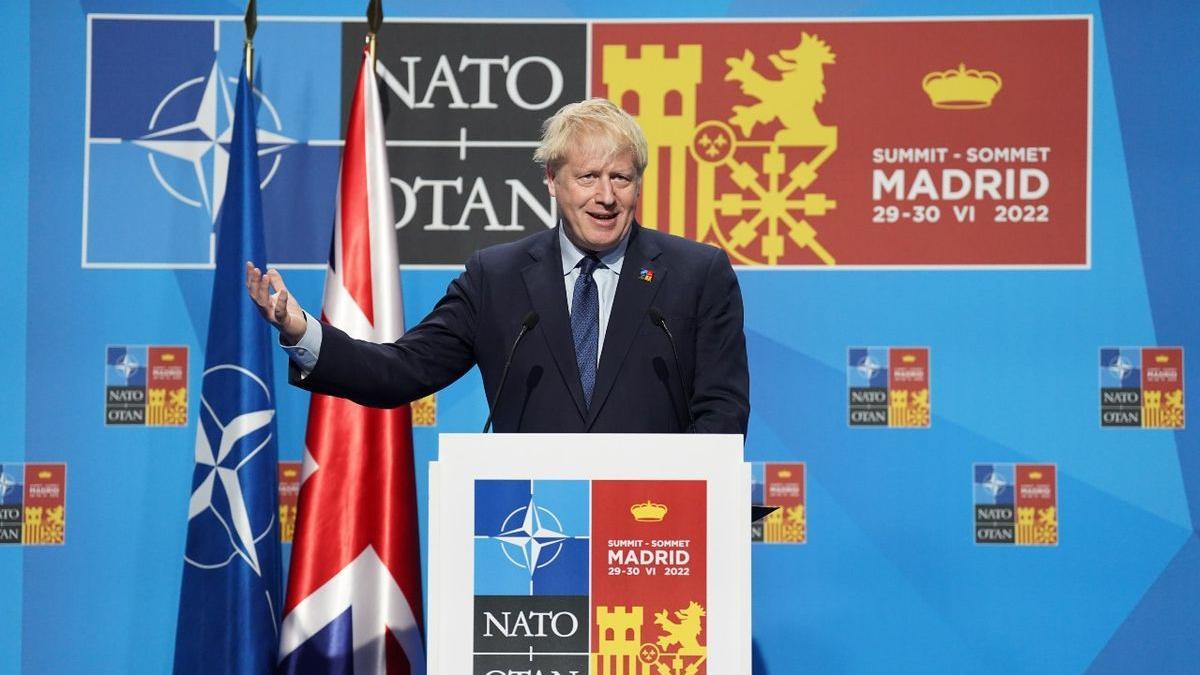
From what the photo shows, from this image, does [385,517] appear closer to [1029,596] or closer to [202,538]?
[202,538]

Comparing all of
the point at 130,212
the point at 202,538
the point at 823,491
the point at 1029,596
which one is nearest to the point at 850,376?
the point at 823,491

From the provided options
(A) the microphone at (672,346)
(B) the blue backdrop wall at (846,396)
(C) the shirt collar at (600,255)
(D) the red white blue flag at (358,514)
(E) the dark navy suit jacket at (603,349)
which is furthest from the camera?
(B) the blue backdrop wall at (846,396)

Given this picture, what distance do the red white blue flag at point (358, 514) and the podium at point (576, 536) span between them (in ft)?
5.51

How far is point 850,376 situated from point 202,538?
6.43 ft

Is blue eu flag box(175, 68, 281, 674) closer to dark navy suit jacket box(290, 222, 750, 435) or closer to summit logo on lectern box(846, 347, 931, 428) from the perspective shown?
dark navy suit jacket box(290, 222, 750, 435)

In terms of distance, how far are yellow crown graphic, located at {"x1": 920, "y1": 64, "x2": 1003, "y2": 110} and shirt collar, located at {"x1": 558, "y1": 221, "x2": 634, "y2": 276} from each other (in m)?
1.68

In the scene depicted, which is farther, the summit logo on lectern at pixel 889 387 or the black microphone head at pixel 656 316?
the summit logo on lectern at pixel 889 387

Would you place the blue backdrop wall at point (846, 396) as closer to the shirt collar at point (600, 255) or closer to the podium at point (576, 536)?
the shirt collar at point (600, 255)

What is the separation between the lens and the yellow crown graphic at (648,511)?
1.90m

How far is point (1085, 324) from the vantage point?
3.88 meters

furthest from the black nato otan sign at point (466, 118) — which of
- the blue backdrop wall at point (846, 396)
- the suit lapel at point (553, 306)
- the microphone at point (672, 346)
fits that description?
the microphone at point (672, 346)

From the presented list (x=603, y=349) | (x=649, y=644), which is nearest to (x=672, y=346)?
(x=603, y=349)

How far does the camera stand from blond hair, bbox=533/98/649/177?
2.48m

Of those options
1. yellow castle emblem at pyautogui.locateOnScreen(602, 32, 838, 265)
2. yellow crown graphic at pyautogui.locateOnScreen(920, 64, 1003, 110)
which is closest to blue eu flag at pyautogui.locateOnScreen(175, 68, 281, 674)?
yellow castle emblem at pyautogui.locateOnScreen(602, 32, 838, 265)
